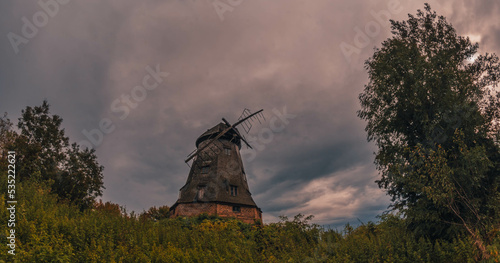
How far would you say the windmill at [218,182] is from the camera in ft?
91.5

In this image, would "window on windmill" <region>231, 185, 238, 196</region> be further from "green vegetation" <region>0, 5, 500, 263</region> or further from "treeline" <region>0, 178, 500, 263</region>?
"treeline" <region>0, 178, 500, 263</region>

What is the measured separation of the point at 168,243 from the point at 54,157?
18.5 metres

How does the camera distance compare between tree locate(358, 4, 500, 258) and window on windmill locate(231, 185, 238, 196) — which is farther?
window on windmill locate(231, 185, 238, 196)

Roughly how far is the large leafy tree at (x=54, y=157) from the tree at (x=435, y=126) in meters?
22.7

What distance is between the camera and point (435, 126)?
49.9ft

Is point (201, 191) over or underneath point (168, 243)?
over

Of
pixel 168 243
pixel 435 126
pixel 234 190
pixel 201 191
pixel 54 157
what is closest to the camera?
pixel 168 243

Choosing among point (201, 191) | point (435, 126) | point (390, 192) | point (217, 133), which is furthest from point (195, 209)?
point (435, 126)

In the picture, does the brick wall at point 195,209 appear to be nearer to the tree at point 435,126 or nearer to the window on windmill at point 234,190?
the window on windmill at point 234,190

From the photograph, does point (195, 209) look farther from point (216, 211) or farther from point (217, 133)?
point (217, 133)

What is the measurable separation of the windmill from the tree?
15675 millimetres

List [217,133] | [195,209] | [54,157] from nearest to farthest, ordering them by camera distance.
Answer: [54,157] < [195,209] < [217,133]

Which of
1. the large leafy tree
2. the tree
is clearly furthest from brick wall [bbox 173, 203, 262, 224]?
the tree

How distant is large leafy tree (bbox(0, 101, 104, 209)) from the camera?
20.5m
